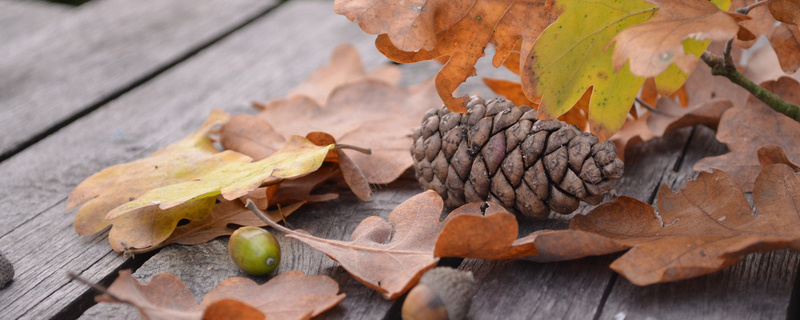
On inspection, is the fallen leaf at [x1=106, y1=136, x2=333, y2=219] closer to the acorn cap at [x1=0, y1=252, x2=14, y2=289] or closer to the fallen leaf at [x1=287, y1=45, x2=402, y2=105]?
the acorn cap at [x1=0, y1=252, x2=14, y2=289]

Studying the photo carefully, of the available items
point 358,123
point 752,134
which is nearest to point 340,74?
point 358,123

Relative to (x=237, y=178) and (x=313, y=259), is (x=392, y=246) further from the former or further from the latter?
(x=237, y=178)

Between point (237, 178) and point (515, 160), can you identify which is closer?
point (515, 160)

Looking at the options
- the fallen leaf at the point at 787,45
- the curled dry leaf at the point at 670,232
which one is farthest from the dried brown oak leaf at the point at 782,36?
the curled dry leaf at the point at 670,232

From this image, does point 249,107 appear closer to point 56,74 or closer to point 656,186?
point 56,74

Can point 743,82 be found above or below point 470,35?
below

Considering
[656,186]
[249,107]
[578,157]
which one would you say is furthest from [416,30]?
[249,107]
